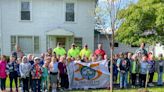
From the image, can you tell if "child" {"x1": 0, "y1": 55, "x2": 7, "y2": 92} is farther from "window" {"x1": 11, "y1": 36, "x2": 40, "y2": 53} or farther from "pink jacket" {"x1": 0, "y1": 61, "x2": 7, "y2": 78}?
"window" {"x1": 11, "y1": 36, "x2": 40, "y2": 53}

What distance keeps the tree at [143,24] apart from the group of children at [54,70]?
15.3m

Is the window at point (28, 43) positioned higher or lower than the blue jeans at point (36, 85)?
higher

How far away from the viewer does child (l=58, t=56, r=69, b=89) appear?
17395 mm

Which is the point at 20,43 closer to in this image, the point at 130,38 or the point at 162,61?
the point at 130,38

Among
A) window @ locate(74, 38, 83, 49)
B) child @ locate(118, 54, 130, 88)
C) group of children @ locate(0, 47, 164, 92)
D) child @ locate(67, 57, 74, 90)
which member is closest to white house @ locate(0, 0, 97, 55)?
window @ locate(74, 38, 83, 49)

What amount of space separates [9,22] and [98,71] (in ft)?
50.5

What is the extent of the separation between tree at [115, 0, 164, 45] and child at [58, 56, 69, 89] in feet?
55.6

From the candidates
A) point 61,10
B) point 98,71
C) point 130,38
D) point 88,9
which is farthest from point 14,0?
point 98,71

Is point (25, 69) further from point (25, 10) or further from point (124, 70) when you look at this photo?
point (25, 10)

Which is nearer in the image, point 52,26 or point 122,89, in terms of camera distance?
point 122,89

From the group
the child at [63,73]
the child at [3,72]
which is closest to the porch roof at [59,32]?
the child at [63,73]

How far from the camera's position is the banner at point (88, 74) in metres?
18.0

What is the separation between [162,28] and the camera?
33.9 meters

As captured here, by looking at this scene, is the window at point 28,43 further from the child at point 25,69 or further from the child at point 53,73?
the child at point 25,69
